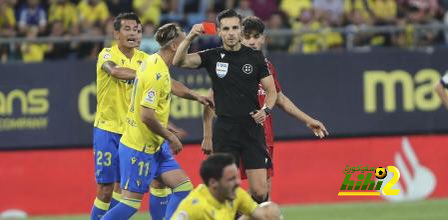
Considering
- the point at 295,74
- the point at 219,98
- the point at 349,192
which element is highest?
the point at 219,98

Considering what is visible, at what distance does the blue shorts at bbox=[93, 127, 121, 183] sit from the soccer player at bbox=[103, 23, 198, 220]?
929 millimetres

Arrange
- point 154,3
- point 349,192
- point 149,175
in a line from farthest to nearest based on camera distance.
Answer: point 154,3 → point 349,192 → point 149,175

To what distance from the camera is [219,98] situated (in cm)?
1188

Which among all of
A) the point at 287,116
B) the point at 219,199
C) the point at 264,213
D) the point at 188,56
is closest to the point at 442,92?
the point at 188,56

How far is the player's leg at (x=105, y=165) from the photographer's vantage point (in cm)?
1264

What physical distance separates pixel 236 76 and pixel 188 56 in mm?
528

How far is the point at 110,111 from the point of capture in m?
12.7

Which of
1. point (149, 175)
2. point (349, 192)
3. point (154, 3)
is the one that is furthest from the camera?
point (154, 3)

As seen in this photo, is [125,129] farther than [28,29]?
No

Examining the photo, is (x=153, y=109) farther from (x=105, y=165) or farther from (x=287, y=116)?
(x=287, y=116)

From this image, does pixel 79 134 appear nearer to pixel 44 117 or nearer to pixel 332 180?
pixel 44 117

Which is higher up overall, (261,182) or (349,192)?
(261,182)

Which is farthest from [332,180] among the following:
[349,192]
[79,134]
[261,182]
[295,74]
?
[261,182]

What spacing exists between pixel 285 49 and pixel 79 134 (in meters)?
3.68
